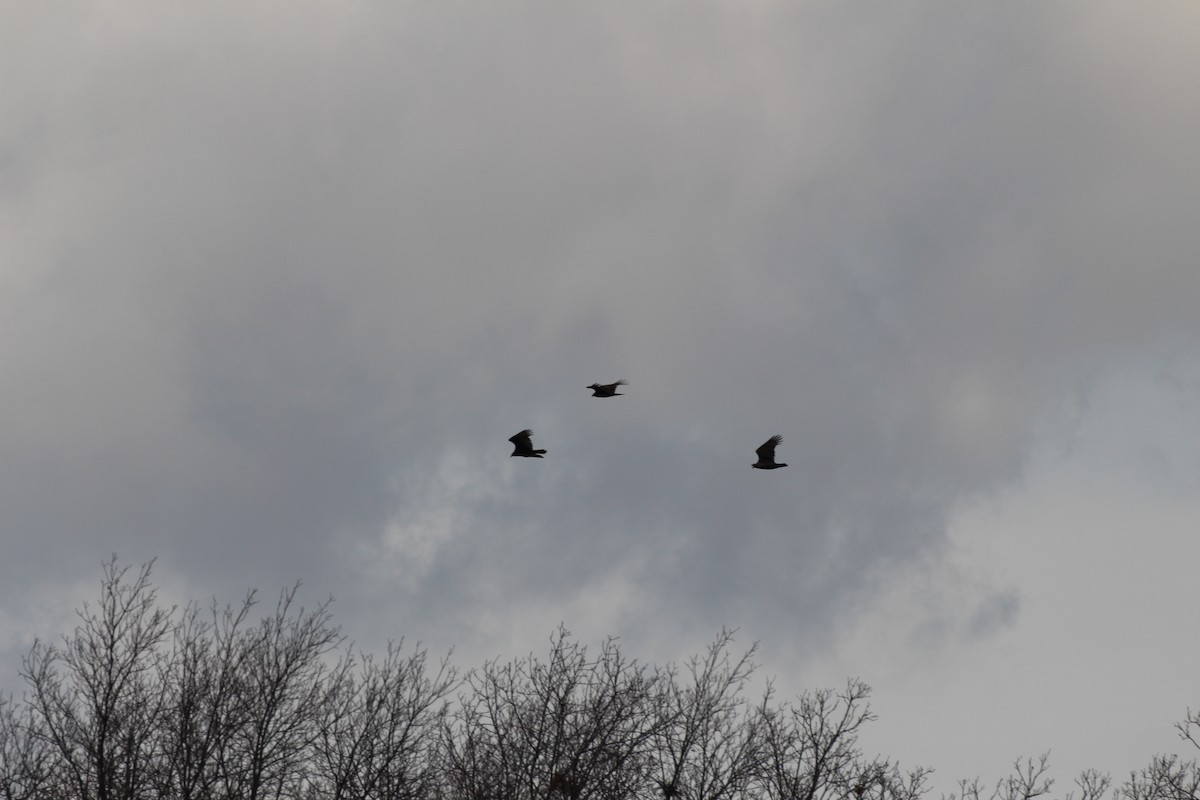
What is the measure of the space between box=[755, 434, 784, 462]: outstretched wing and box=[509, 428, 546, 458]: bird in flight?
473cm

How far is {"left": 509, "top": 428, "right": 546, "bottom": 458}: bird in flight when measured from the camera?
24750 millimetres

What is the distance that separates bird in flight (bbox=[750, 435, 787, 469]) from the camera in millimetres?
26922

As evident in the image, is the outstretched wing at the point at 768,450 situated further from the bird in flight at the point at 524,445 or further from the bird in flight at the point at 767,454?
the bird in flight at the point at 524,445

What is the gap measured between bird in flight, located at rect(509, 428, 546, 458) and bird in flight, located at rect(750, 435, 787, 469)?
15.2ft

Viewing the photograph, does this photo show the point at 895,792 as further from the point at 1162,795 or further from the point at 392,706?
the point at 392,706

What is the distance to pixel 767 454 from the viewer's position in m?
27.2

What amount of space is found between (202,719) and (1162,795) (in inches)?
763

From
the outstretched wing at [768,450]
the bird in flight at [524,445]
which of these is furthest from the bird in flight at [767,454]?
the bird in flight at [524,445]

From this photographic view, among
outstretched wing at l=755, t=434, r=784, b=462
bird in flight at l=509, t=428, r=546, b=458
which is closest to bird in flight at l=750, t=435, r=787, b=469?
outstretched wing at l=755, t=434, r=784, b=462

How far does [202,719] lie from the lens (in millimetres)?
23000

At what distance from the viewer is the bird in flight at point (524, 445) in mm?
24750

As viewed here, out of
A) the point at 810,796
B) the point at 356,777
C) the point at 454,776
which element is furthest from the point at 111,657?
the point at 810,796

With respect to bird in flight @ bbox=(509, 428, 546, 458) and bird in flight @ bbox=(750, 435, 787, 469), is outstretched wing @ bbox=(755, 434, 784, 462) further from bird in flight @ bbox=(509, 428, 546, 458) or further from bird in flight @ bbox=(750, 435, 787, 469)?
bird in flight @ bbox=(509, 428, 546, 458)

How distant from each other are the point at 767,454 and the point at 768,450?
0.29 feet
